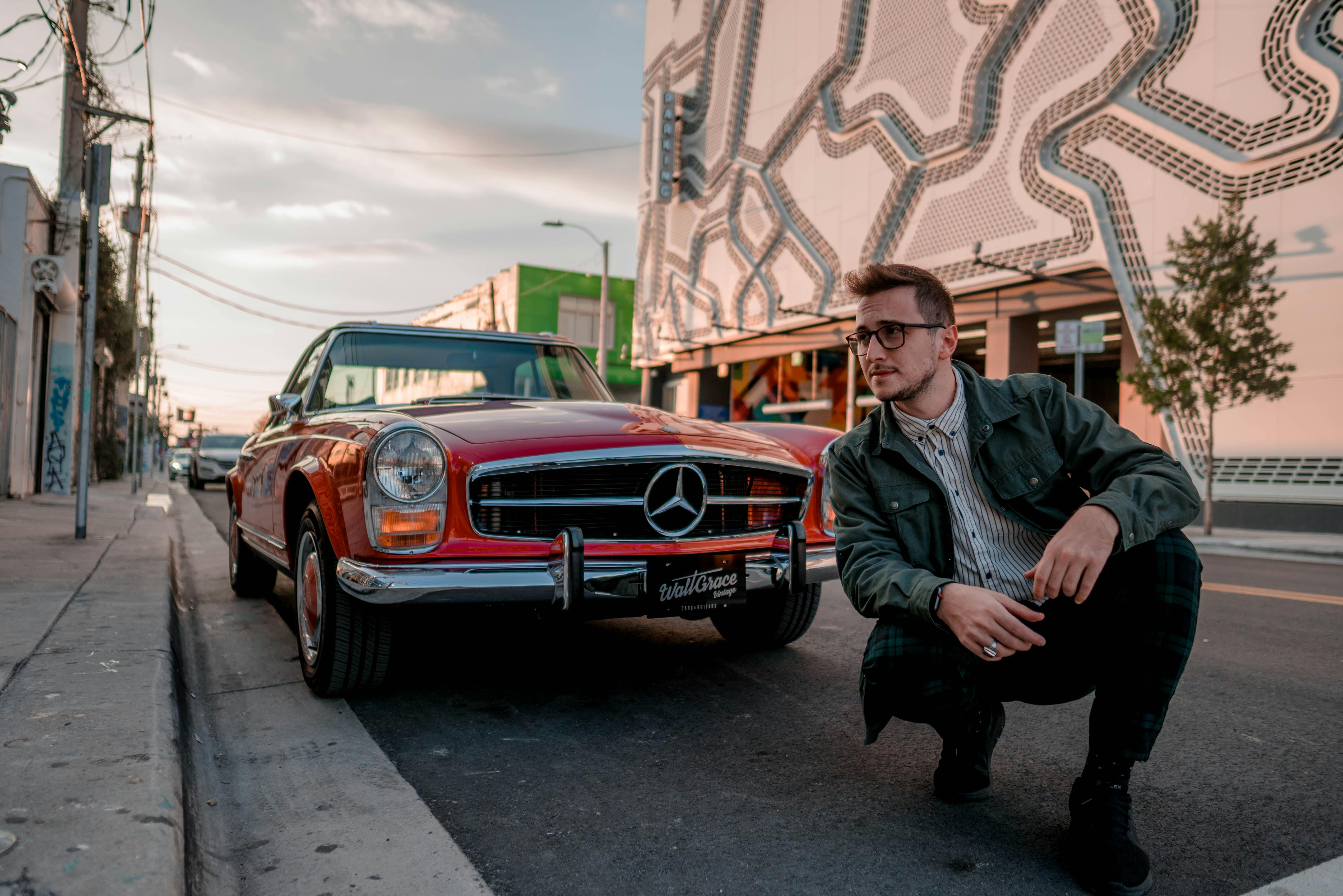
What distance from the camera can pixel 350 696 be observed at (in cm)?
340

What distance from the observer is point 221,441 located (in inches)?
878

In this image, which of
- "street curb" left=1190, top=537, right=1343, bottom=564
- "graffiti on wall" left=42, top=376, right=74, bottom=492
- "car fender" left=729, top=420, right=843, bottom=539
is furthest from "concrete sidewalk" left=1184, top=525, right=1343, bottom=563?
"graffiti on wall" left=42, top=376, right=74, bottom=492

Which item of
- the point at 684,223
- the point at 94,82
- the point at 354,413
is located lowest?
the point at 354,413

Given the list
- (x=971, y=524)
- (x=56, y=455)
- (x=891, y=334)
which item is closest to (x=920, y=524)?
(x=971, y=524)

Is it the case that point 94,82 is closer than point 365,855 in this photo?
No

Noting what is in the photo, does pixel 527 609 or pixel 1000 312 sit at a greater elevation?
pixel 1000 312

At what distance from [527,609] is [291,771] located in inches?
32.8

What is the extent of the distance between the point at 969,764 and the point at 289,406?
3.51 m

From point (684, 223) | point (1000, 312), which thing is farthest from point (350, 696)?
point (684, 223)

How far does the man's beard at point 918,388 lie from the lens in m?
2.30

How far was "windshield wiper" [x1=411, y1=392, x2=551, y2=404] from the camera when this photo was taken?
14.1 ft

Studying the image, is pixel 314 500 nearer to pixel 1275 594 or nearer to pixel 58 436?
pixel 1275 594

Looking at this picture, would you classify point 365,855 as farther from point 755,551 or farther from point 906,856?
point 755,551

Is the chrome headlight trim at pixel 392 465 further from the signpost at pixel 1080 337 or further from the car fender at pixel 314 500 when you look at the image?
the signpost at pixel 1080 337
